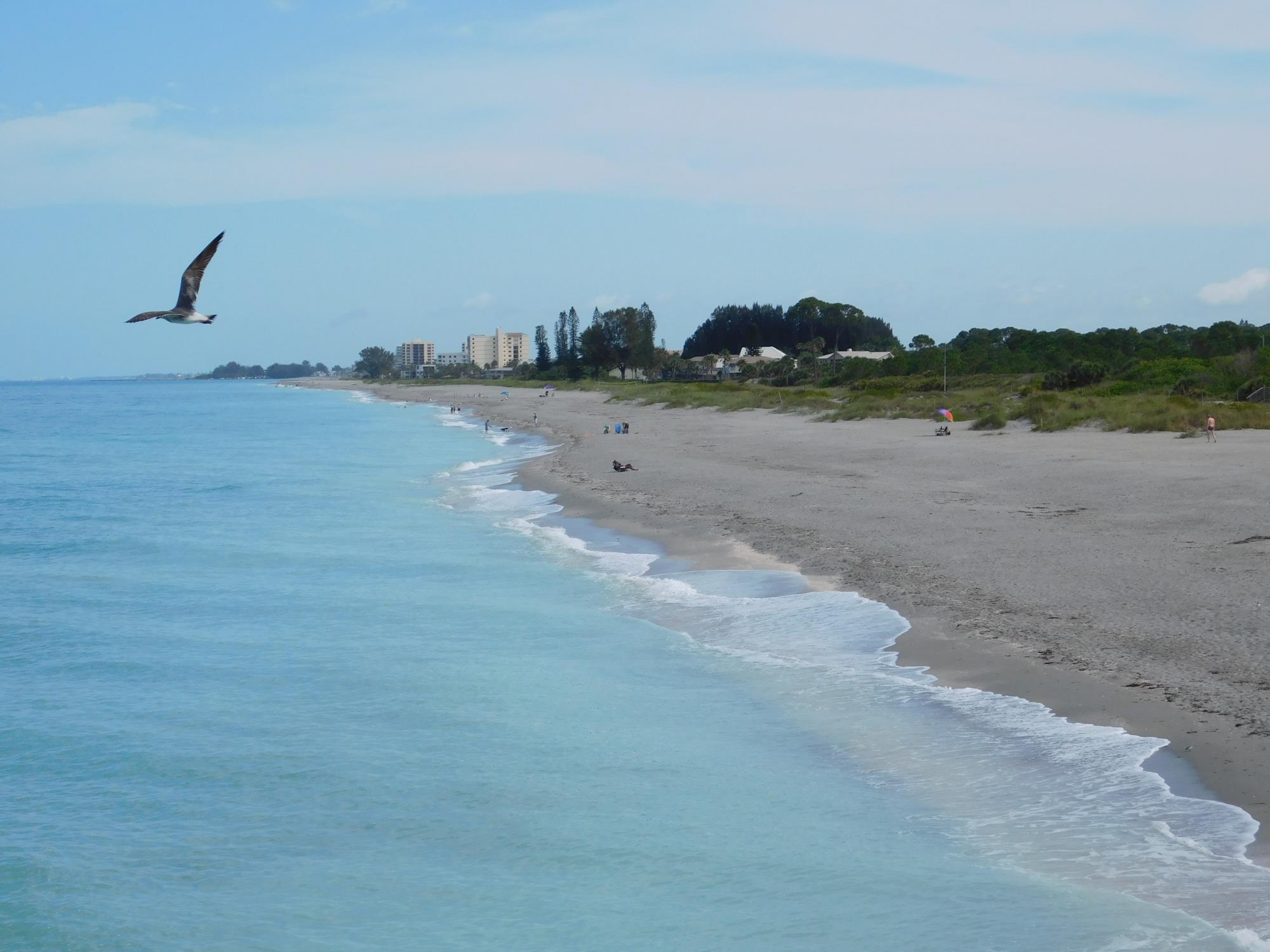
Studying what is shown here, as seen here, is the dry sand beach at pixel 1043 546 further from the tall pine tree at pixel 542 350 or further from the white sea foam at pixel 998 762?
the tall pine tree at pixel 542 350

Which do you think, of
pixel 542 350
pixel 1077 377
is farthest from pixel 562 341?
pixel 1077 377

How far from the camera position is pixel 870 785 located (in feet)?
21.6

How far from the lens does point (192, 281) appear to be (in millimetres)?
9211

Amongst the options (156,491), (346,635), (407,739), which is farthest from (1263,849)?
(156,491)

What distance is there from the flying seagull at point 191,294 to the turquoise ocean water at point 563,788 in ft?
10.6

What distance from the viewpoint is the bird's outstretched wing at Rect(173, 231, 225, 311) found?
9078 millimetres

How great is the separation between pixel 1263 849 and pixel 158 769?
691 cm

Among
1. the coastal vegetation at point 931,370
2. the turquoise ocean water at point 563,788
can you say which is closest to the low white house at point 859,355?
the coastal vegetation at point 931,370

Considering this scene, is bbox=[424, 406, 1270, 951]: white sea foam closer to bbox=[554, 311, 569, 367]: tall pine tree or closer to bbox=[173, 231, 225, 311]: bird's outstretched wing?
bbox=[173, 231, 225, 311]: bird's outstretched wing

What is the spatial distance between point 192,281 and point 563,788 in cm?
541

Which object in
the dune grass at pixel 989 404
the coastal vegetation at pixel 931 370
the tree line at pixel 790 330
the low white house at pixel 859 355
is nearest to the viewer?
the dune grass at pixel 989 404

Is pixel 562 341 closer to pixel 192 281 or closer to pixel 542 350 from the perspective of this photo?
pixel 542 350

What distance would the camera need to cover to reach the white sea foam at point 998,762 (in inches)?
202

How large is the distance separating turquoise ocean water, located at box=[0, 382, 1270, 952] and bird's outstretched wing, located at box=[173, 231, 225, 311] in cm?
338
